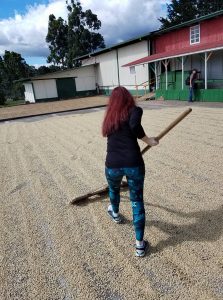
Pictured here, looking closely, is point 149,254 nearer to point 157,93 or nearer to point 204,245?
point 204,245

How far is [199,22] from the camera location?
18.8 meters

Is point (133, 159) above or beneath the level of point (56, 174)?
above

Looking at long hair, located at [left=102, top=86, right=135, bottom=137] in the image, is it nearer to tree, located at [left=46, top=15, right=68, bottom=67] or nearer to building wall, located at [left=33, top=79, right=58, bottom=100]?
building wall, located at [left=33, top=79, right=58, bottom=100]

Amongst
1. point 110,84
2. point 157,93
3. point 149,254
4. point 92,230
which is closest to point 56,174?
point 92,230

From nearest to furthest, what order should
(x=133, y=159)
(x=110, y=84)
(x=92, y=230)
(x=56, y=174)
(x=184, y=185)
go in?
(x=133, y=159)
(x=92, y=230)
(x=184, y=185)
(x=56, y=174)
(x=110, y=84)

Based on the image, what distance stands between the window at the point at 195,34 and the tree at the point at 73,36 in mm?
29350

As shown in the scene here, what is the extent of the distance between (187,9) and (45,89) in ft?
94.5

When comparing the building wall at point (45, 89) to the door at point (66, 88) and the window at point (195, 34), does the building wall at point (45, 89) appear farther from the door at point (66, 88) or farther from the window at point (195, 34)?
the window at point (195, 34)

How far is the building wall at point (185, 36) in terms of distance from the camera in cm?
1770

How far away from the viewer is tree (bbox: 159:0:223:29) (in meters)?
43.8

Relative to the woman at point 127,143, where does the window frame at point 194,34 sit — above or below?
above

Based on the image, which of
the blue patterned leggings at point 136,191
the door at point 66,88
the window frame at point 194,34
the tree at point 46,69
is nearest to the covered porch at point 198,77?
the window frame at point 194,34

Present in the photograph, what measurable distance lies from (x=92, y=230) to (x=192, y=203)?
1.41 m

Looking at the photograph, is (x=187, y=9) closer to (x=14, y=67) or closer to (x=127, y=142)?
(x=14, y=67)
